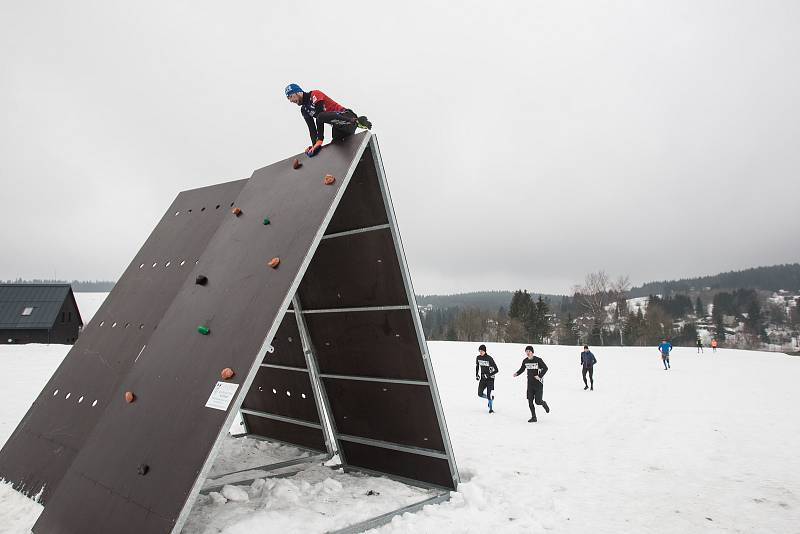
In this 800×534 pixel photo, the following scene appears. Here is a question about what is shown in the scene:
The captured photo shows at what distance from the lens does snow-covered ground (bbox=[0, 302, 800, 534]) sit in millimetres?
5102

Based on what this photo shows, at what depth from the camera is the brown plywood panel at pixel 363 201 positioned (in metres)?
5.25

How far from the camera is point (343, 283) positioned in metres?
6.25

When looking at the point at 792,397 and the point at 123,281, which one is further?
the point at 792,397

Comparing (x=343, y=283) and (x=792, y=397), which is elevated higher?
(x=343, y=283)

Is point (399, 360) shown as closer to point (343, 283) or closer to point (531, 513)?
point (343, 283)

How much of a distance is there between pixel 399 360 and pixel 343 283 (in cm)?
127

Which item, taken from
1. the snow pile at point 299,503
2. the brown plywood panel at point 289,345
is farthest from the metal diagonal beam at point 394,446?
the brown plywood panel at point 289,345

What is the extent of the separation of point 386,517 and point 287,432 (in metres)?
3.70

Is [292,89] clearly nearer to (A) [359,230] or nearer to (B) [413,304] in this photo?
(A) [359,230]

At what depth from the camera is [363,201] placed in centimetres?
552

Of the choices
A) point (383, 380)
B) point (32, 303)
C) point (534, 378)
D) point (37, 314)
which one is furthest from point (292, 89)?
Result: point (32, 303)

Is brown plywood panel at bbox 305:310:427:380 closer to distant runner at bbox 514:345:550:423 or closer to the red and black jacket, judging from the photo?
the red and black jacket

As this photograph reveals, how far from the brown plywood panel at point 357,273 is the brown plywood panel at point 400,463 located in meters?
2.09

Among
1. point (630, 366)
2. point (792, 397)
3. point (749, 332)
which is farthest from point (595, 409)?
point (749, 332)
